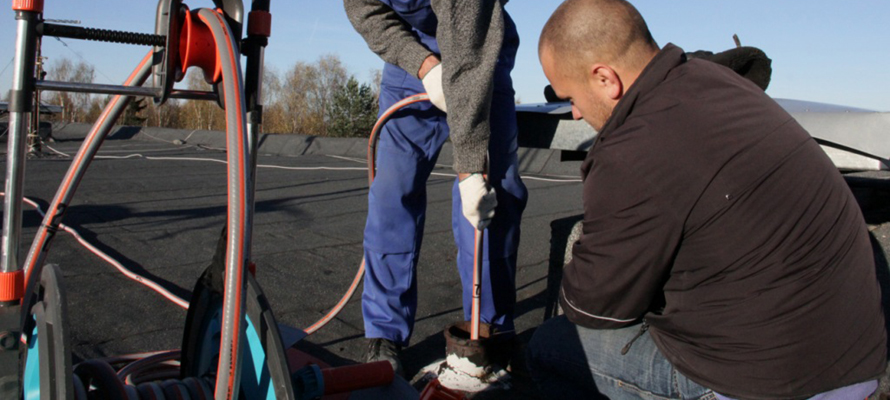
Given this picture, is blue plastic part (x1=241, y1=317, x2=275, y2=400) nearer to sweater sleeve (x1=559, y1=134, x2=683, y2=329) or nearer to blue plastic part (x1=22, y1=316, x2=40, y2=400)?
blue plastic part (x1=22, y1=316, x2=40, y2=400)

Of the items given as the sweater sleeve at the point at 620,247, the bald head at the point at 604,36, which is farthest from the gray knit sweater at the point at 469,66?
the sweater sleeve at the point at 620,247

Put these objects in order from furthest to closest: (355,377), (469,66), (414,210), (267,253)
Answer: (267,253) < (414,210) < (469,66) < (355,377)

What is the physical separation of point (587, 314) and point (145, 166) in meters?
7.33

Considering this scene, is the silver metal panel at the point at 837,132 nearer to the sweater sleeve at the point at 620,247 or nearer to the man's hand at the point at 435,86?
the man's hand at the point at 435,86

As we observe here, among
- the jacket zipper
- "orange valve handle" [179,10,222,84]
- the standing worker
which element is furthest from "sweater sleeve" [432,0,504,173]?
"orange valve handle" [179,10,222,84]

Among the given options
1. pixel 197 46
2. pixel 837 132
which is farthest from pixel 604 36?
pixel 837 132

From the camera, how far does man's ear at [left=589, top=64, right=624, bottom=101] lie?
1500mm

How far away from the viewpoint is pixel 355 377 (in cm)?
146

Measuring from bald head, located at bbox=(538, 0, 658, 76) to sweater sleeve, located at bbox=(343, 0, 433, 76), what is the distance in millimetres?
723

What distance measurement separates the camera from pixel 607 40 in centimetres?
149

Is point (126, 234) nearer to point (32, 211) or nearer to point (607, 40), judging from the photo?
point (32, 211)

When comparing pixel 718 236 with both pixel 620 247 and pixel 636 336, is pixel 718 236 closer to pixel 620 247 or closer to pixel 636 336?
pixel 620 247

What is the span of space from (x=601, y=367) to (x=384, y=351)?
33.9 inches

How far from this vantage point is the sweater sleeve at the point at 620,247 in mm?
1300
